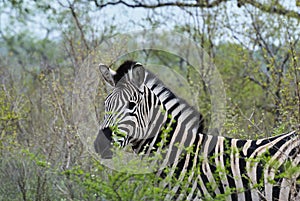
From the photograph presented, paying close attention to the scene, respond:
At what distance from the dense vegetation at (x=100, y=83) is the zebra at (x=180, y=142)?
136cm

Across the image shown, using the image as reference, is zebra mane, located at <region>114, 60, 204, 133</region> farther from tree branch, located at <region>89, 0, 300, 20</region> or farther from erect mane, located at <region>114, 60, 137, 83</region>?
tree branch, located at <region>89, 0, 300, 20</region>

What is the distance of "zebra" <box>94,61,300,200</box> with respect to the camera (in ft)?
13.3

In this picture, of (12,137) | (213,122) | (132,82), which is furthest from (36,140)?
(132,82)

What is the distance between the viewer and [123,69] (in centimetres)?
452

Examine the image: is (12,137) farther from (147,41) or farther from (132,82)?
(147,41)

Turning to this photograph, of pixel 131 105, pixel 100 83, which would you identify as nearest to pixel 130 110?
pixel 131 105

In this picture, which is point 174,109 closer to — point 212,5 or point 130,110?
point 130,110

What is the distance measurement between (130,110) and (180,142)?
52 centimetres

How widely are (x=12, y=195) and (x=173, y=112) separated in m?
2.66

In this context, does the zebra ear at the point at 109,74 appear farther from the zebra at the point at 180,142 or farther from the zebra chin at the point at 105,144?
the zebra chin at the point at 105,144

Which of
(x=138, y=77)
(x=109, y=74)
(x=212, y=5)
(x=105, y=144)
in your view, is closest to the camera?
(x=105, y=144)

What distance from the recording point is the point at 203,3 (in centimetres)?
1034

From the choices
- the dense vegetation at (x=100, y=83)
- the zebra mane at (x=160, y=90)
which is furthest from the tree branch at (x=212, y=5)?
the zebra mane at (x=160, y=90)

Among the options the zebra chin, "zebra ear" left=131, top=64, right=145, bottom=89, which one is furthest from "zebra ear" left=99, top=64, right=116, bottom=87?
the zebra chin
